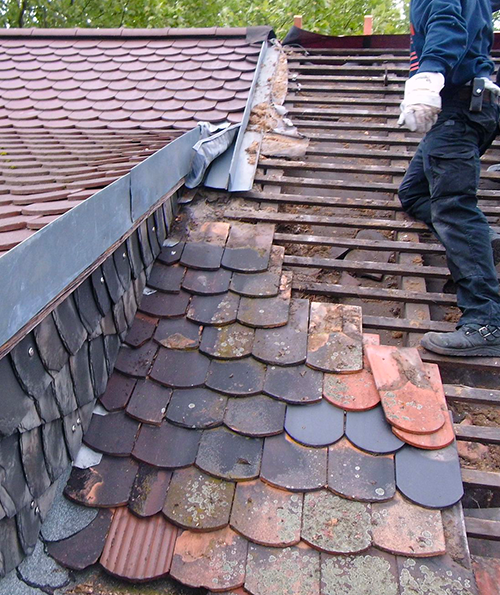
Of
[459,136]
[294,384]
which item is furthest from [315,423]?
[459,136]

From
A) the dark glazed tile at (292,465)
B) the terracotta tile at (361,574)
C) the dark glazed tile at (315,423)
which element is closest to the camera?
the terracotta tile at (361,574)

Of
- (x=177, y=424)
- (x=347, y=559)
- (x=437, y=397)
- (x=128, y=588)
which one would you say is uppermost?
(x=437, y=397)

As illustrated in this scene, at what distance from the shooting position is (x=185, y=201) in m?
2.61

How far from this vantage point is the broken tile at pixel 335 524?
145 centimetres

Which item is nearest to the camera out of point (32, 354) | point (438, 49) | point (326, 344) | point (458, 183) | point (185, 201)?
point (32, 354)

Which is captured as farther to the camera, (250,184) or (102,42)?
(102,42)

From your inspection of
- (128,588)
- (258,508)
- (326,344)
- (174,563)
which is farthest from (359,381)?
(128,588)

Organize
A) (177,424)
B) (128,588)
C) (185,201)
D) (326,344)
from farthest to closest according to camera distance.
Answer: (185,201), (326,344), (177,424), (128,588)

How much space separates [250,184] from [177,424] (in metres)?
1.51

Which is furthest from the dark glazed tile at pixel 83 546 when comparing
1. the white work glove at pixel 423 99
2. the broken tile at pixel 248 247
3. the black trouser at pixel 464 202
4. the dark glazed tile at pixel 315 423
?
the white work glove at pixel 423 99

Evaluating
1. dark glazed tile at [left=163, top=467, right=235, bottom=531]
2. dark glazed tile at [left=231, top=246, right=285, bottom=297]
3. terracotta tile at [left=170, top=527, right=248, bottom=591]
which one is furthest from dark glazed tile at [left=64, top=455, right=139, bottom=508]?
dark glazed tile at [left=231, top=246, right=285, bottom=297]

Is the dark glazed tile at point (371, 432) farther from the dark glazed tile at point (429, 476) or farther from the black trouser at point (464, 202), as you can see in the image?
the black trouser at point (464, 202)

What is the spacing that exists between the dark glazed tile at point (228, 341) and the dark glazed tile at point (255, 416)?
0.67 feet

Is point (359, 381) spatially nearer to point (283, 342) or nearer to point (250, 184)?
point (283, 342)
